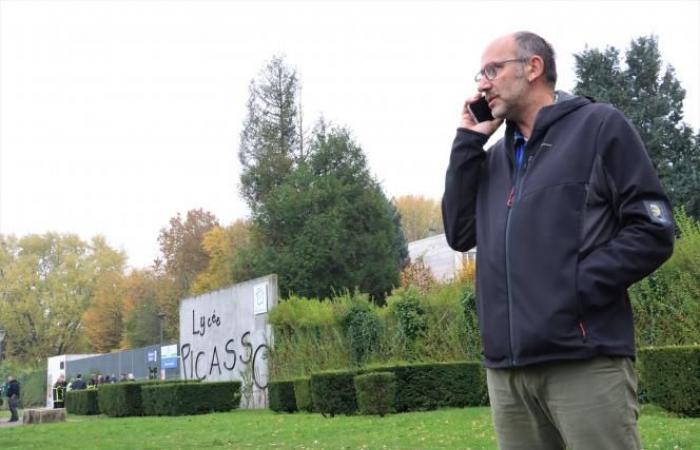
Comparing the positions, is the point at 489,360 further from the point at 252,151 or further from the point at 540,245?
the point at 252,151

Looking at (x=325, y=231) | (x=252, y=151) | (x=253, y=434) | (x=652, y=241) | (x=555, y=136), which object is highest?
(x=252, y=151)

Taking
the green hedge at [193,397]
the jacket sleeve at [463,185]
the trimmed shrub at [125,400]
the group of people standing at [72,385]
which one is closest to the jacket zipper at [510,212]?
the jacket sleeve at [463,185]

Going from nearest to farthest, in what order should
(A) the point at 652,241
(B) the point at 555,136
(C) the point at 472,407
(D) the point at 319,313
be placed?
(A) the point at 652,241 → (B) the point at 555,136 → (C) the point at 472,407 → (D) the point at 319,313

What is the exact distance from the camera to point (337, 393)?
60.5ft

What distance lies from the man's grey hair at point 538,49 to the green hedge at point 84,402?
A: 29639 mm

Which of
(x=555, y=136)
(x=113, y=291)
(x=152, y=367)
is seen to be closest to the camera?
(x=555, y=136)

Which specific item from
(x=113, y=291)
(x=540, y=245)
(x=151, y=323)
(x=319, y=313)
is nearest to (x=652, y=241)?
(x=540, y=245)

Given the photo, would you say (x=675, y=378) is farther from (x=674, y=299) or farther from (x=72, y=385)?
(x=72, y=385)

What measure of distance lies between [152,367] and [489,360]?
1642 inches

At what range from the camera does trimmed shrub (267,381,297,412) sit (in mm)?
21609

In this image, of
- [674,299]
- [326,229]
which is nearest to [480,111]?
[674,299]

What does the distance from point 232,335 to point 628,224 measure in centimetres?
2609

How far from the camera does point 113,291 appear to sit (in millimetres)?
74375

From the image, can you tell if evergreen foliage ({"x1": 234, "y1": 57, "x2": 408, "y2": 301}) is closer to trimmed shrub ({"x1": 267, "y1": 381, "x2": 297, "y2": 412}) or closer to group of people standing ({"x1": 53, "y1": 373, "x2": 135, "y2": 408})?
group of people standing ({"x1": 53, "y1": 373, "x2": 135, "y2": 408})
